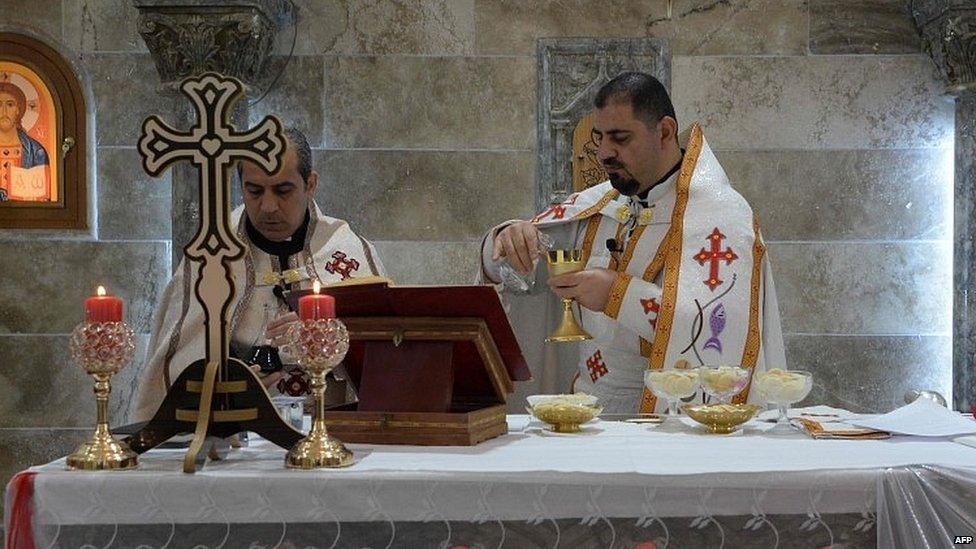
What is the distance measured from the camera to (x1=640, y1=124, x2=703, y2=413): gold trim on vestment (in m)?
4.18

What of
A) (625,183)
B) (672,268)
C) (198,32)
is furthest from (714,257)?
(198,32)

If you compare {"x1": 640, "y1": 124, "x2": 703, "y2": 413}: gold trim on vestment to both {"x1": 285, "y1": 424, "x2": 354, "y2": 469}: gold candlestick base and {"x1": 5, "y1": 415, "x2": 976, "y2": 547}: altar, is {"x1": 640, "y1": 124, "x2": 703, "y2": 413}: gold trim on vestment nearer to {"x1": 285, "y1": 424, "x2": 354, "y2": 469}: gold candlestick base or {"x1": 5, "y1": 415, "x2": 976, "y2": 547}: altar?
{"x1": 5, "y1": 415, "x2": 976, "y2": 547}: altar

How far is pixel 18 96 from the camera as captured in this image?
7070 mm

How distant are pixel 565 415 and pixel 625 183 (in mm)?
1703

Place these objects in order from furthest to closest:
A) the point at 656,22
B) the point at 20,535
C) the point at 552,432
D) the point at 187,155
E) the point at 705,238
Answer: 1. the point at 656,22
2. the point at 705,238
3. the point at 552,432
4. the point at 187,155
5. the point at 20,535

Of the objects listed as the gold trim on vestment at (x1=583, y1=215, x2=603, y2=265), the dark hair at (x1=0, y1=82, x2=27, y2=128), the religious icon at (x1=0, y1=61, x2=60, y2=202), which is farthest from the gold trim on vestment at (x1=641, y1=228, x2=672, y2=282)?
the dark hair at (x1=0, y1=82, x2=27, y2=128)

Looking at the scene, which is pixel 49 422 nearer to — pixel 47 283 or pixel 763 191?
pixel 47 283

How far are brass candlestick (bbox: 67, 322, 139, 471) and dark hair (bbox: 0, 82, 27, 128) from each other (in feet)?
16.3

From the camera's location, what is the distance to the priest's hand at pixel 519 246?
13.6 feet

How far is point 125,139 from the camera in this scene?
697 cm

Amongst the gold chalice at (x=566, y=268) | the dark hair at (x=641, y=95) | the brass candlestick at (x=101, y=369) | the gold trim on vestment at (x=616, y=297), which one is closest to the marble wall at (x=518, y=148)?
the dark hair at (x=641, y=95)

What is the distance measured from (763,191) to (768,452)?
4355mm

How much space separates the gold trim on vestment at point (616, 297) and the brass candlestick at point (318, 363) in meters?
1.81

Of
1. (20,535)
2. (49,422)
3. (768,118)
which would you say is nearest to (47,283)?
(49,422)
